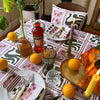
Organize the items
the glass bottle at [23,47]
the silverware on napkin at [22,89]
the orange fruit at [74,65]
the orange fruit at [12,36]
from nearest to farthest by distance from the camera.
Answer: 1. the silverware on napkin at [22,89]
2. the orange fruit at [74,65]
3. the glass bottle at [23,47]
4. the orange fruit at [12,36]

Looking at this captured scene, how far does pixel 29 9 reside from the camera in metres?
2.18

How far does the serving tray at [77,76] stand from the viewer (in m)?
0.62

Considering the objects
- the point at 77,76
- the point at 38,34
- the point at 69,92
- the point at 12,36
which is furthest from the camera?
the point at 12,36

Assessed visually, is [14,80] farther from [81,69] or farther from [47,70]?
[81,69]

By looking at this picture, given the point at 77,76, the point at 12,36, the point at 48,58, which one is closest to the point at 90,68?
the point at 77,76

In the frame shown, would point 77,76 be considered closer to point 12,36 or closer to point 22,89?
point 22,89

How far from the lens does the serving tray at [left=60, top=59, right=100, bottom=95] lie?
2.02 feet

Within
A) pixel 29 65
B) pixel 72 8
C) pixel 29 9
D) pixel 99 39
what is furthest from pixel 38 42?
pixel 29 9

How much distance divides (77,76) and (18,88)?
34 centimetres

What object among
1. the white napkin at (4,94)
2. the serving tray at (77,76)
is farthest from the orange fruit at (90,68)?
the white napkin at (4,94)

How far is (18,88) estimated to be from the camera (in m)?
0.61

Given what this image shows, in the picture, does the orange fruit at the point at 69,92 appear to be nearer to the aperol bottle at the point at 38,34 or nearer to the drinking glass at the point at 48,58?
the drinking glass at the point at 48,58

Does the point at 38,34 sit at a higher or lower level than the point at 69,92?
higher

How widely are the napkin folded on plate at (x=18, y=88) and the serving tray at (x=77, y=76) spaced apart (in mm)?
177
